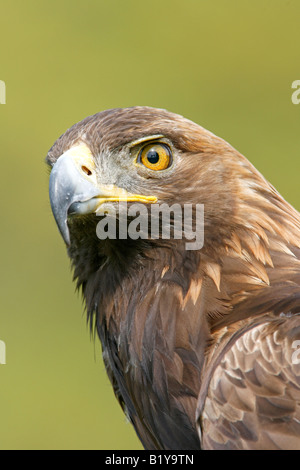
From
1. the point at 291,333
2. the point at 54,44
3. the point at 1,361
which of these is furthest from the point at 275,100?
the point at 291,333

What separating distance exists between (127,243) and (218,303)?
30cm

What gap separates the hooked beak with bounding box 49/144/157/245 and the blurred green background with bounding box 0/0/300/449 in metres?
3.21

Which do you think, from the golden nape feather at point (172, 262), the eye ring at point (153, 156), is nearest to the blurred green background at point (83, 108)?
the golden nape feather at point (172, 262)

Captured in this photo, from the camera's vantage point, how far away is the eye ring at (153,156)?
2223mm

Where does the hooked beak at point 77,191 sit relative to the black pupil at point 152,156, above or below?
below

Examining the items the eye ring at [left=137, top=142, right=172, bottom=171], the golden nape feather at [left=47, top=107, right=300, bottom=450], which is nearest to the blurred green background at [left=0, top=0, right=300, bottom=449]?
the golden nape feather at [left=47, top=107, right=300, bottom=450]

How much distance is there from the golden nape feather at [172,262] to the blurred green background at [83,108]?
308cm

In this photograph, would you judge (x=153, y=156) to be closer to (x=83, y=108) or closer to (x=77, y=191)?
(x=77, y=191)

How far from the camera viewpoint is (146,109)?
2.29 metres

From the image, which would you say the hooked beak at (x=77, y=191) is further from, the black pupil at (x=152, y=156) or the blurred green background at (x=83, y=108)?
the blurred green background at (x=83, y=108)

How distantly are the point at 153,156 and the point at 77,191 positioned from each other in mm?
251

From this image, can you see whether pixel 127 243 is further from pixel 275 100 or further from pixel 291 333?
pixel 275 100

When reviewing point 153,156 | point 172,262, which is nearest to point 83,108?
point 153,156

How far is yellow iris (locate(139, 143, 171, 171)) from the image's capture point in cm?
222
